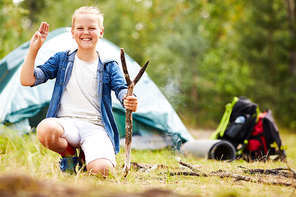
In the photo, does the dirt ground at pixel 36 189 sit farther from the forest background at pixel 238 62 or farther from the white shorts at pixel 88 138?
the forest background at pixel 238 62

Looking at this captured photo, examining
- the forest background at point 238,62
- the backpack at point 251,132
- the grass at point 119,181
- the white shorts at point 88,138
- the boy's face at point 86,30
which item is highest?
the forest background at point 238,62

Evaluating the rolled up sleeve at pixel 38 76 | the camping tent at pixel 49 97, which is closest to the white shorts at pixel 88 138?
the rolled up sleeve at pixel 38 76

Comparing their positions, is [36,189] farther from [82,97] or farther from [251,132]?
[251,132]

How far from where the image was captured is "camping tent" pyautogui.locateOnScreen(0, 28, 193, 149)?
4.38m

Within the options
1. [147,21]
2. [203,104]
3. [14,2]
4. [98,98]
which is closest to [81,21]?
[98,98]

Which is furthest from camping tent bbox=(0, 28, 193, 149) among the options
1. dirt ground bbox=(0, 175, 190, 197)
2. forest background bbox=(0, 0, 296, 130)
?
forest background bbox=(0, 0, 296, 130)

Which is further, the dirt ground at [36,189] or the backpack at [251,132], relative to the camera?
the backpack at [251,132]

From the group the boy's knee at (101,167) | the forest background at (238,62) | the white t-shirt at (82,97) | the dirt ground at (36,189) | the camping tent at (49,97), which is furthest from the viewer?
the forest background at (238,62)

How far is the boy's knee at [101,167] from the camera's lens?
231cm

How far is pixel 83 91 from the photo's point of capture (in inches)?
102

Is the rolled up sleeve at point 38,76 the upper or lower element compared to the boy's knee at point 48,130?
upper

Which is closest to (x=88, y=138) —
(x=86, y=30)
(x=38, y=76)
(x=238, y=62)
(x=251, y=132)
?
(x=38, y=76)

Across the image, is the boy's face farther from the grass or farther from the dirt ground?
the dirt ground

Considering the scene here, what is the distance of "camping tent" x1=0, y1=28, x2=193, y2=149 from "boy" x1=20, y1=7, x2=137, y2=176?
1.82 meters
